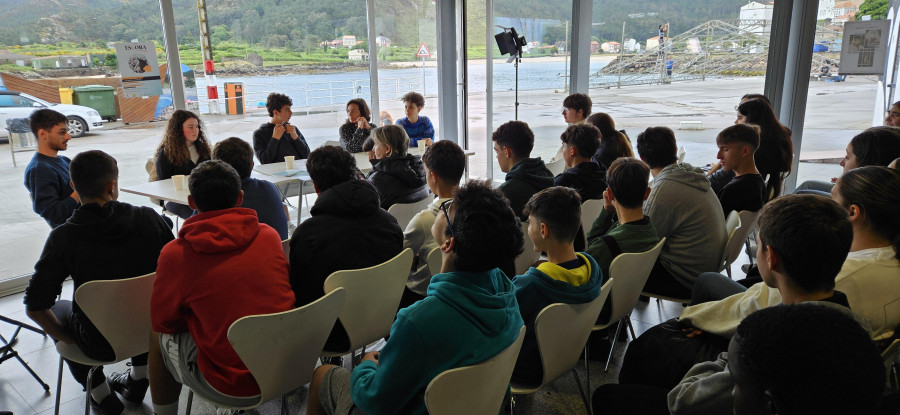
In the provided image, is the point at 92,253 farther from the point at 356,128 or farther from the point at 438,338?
Answer: the point at 356,128

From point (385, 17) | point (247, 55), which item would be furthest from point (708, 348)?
point (385, 17)

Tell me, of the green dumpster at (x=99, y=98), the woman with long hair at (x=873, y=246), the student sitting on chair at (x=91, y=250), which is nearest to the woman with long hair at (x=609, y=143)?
the woman with long hair at (x=873, y=246)

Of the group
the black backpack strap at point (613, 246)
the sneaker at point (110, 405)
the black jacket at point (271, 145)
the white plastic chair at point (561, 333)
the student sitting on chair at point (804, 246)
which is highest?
the student sitting on chair at point (804, 246)

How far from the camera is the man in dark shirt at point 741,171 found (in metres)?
3.40

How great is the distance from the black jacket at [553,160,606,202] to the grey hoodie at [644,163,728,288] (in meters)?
0.75

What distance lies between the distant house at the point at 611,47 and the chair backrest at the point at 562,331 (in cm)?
539

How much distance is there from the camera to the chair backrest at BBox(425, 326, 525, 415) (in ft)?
4.80

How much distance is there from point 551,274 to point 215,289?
119 cm

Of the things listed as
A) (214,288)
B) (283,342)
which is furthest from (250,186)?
(283,342)

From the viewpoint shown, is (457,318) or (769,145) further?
(769,145)

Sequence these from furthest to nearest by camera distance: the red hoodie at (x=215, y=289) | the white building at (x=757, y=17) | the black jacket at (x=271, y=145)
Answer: the white building at (x=757, y=17) < the black jacket at (x=271, y=145) < the red hoodie at (x=215, y=289)

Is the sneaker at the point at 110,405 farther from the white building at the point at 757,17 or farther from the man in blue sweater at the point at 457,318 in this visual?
the white building at the point at 757,17

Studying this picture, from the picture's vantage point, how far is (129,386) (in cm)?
271

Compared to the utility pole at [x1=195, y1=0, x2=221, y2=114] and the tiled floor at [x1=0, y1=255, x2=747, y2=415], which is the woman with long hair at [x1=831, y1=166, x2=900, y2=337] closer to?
the tiled floor at [x1=0, y1=255, x2=747, y2=415]
